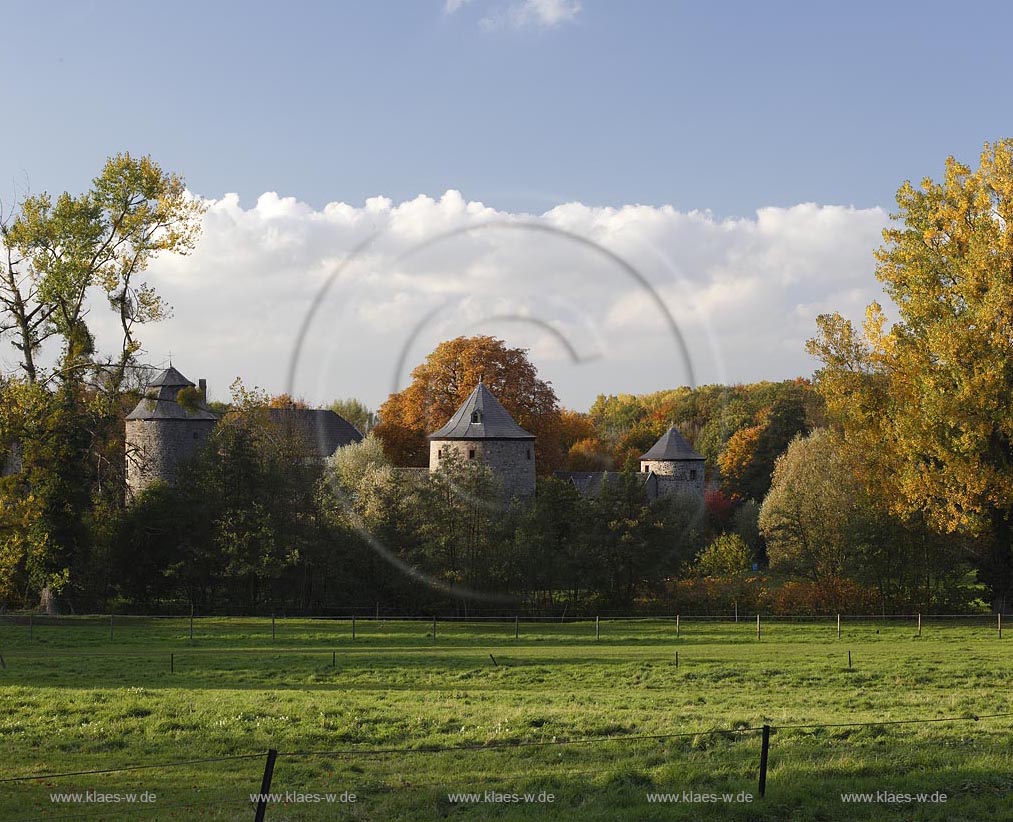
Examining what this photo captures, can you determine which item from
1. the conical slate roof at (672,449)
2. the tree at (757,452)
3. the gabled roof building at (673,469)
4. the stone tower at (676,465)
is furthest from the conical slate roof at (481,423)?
the tree at (757,452)

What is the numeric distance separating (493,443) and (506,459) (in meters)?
0.79

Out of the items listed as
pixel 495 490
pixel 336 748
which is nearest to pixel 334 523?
pixel 495 490

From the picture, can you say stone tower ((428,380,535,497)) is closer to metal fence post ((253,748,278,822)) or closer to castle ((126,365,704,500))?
castle ((126,365,704,500))

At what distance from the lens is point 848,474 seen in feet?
130

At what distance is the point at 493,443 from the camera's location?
135ft

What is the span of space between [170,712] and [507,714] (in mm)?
4665

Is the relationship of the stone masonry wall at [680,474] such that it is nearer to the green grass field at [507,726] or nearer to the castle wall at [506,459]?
the castle wall at [506,459]

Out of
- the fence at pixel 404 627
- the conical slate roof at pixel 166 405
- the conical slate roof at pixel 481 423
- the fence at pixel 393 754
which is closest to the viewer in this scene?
the fence at pixel 393 754

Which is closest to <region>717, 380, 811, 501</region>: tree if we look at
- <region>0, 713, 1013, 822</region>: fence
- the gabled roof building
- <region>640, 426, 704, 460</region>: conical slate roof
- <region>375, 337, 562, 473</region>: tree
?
the gabled roof building

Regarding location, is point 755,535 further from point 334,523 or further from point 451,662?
point 451,662

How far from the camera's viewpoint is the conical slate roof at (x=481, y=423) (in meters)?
41.4

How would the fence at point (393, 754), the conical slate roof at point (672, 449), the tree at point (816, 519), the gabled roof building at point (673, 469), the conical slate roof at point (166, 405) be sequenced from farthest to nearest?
the conical slate roof at point (672, 449) → the gabled roof building at point (673, 469) → the conical slate roof at point (166, 405) → the tree at point (816, 519) → the fence at point (393, 754)

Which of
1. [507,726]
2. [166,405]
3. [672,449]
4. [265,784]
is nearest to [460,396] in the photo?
[672,449]

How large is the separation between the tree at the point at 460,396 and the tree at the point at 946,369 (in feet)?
71.9
